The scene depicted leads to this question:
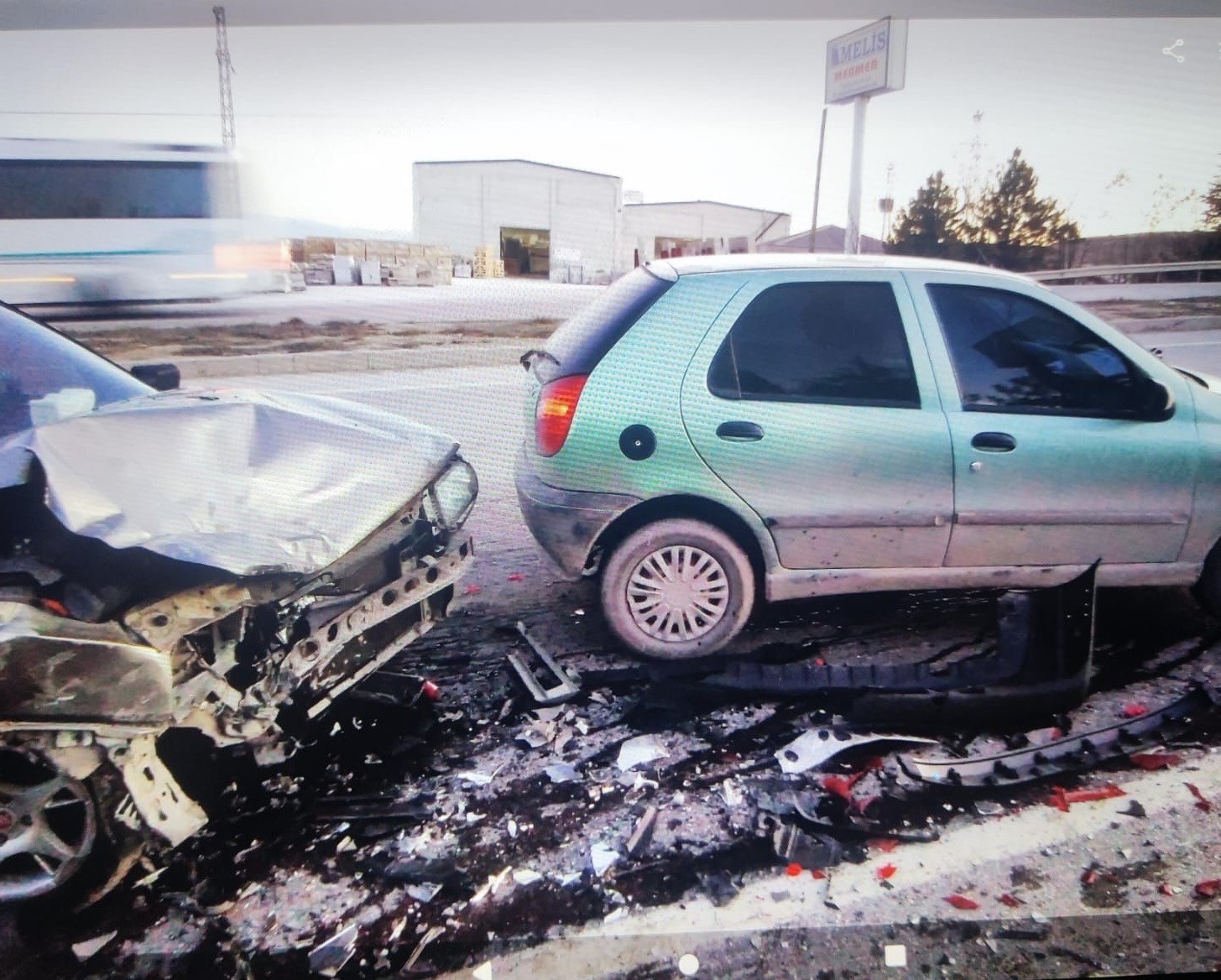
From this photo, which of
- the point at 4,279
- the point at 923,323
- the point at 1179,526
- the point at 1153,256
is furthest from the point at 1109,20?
the point at 4,279

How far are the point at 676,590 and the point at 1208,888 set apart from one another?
4.70ft

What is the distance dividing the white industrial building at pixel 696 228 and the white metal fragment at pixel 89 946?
2.09 m

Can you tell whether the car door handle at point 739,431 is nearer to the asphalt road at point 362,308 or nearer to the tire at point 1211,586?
the asphalt road at point 362,308

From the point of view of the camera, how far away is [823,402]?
2242 millimetres

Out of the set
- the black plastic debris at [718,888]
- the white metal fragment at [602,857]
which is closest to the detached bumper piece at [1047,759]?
the black plastic debris at [718,888]

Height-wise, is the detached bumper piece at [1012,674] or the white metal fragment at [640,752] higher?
the detached bumper piece at [1012,674]

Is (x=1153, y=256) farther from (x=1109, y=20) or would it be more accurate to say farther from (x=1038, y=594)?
(x=1038, y=594)

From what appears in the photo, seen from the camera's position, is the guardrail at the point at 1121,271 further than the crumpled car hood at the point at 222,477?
Yes

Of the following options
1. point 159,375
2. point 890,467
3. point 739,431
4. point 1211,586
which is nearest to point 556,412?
point 739,431

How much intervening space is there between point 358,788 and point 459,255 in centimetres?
145

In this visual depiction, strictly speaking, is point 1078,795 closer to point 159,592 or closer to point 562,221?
point 562,221

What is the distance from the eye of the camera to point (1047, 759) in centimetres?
195

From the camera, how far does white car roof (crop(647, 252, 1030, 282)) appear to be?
2320 mm

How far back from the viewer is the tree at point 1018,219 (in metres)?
1.97
